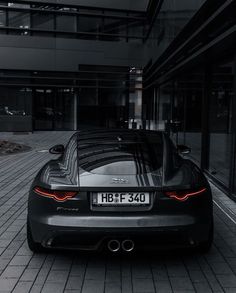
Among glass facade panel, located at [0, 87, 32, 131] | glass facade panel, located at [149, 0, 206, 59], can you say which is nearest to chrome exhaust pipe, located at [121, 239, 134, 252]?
glass facade panel, located at [149, 0, 206, 59]

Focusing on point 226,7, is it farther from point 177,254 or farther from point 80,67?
point 80,67

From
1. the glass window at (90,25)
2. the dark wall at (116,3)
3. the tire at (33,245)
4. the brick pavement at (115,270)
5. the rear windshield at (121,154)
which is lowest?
the brick pavement at (115,270)

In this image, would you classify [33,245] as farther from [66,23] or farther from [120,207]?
[66,23]

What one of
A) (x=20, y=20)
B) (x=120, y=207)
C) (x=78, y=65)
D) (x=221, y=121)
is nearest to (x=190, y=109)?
(x=221, y=121)

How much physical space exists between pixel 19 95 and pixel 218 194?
19473mm

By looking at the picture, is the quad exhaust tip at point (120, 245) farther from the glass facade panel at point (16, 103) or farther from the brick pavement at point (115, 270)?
the glass facade panel at point (16, 103)

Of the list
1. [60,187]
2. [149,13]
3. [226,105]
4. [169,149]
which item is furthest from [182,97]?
[149,13]

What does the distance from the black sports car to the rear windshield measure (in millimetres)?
11

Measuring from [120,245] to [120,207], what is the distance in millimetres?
341

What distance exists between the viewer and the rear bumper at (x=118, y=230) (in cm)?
405

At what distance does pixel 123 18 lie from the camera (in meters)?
27.1

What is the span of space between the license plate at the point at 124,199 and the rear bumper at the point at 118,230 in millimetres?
134

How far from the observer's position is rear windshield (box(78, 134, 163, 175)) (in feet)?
14.7

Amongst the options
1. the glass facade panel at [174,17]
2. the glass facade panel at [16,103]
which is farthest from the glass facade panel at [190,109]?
the glass facade panel at [16,103]
